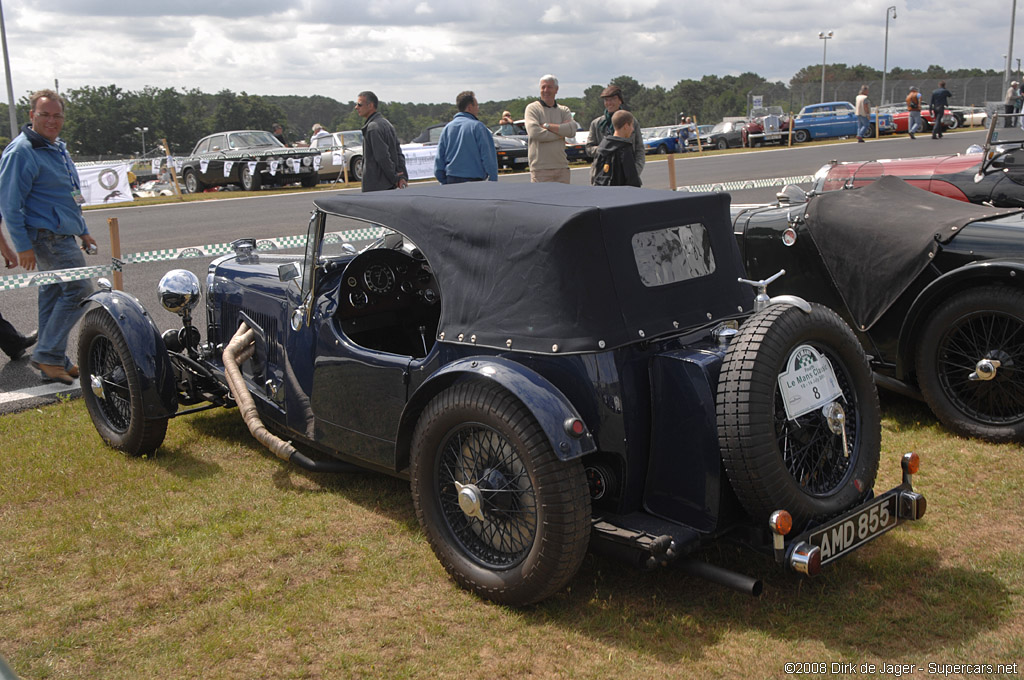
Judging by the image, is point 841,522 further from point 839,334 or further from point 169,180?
point 169,180

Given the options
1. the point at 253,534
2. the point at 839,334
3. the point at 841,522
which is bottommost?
the point at 253,534

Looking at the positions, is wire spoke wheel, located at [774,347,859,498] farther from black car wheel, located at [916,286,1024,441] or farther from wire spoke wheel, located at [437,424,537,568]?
black car wheel, located at [916,286,1024,441]

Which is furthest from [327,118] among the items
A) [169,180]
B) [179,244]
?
[179,244]

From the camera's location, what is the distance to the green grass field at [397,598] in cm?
293

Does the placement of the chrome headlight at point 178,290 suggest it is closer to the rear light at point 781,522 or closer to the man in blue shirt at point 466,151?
the rear light at point 781,522

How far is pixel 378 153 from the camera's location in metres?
8.48

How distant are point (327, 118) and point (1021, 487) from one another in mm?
114557

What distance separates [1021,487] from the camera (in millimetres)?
4094

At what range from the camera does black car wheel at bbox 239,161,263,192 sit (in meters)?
21.6

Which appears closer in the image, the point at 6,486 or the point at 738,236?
the point at 6,486

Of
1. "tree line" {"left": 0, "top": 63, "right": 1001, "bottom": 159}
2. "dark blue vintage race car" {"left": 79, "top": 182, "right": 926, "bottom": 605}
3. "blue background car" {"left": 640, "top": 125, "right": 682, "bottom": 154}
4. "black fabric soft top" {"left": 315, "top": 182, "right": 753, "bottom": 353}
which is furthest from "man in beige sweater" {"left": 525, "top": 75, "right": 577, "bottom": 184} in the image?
"tree line" {"left": 0, "top": 63, "right": 1001, "bottom": 159}

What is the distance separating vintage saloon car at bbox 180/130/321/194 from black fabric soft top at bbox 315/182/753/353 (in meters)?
18.6

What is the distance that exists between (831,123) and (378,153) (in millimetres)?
27839

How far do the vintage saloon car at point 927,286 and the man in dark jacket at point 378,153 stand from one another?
432 cm
